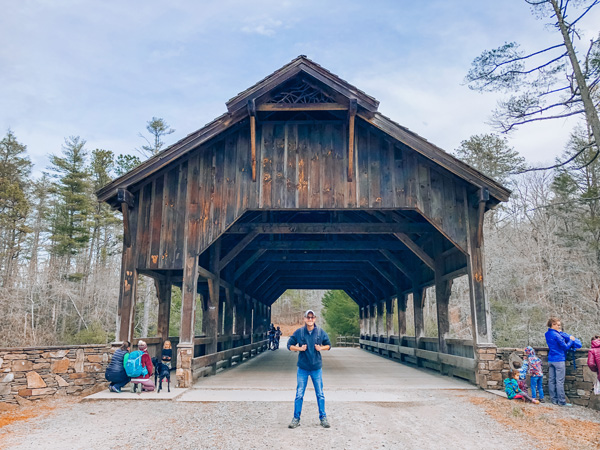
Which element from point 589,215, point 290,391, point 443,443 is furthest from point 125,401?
point 589,215

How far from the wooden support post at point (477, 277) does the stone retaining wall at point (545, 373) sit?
29cm

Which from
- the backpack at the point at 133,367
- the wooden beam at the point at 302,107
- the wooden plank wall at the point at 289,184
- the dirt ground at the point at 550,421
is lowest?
the dirt ground at the point at 550,421

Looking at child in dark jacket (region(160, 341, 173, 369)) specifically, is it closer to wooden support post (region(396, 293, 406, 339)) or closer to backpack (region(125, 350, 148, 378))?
backpack (region(125, 350, 148, 378))

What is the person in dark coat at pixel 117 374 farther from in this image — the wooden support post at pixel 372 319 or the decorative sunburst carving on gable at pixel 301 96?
the wooden support post at pixel 372 319

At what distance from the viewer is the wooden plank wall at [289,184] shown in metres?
8.77

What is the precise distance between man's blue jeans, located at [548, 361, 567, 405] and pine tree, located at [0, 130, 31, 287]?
75.0ft

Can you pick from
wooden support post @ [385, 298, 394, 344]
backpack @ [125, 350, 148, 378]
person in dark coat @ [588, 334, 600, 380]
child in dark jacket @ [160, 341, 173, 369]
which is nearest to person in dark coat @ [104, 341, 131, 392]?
backpack @ [125, 350, 148, 378]

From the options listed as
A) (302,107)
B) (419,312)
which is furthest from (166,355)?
(419,312)

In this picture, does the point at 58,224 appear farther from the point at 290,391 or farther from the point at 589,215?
the point at 589,215

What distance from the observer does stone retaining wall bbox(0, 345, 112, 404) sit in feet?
25.1

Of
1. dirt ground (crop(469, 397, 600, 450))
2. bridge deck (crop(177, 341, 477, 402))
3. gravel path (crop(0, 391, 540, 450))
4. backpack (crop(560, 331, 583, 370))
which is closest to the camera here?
gravel path (crop(0, 391, 540, 450))

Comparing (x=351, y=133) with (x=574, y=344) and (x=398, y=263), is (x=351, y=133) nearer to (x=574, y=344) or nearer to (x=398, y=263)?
(x=574, y=344)

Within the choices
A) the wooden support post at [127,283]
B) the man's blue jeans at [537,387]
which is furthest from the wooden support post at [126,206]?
the man's blue jeans at [537,387]

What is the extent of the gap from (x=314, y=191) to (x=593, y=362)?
526 centimetres
